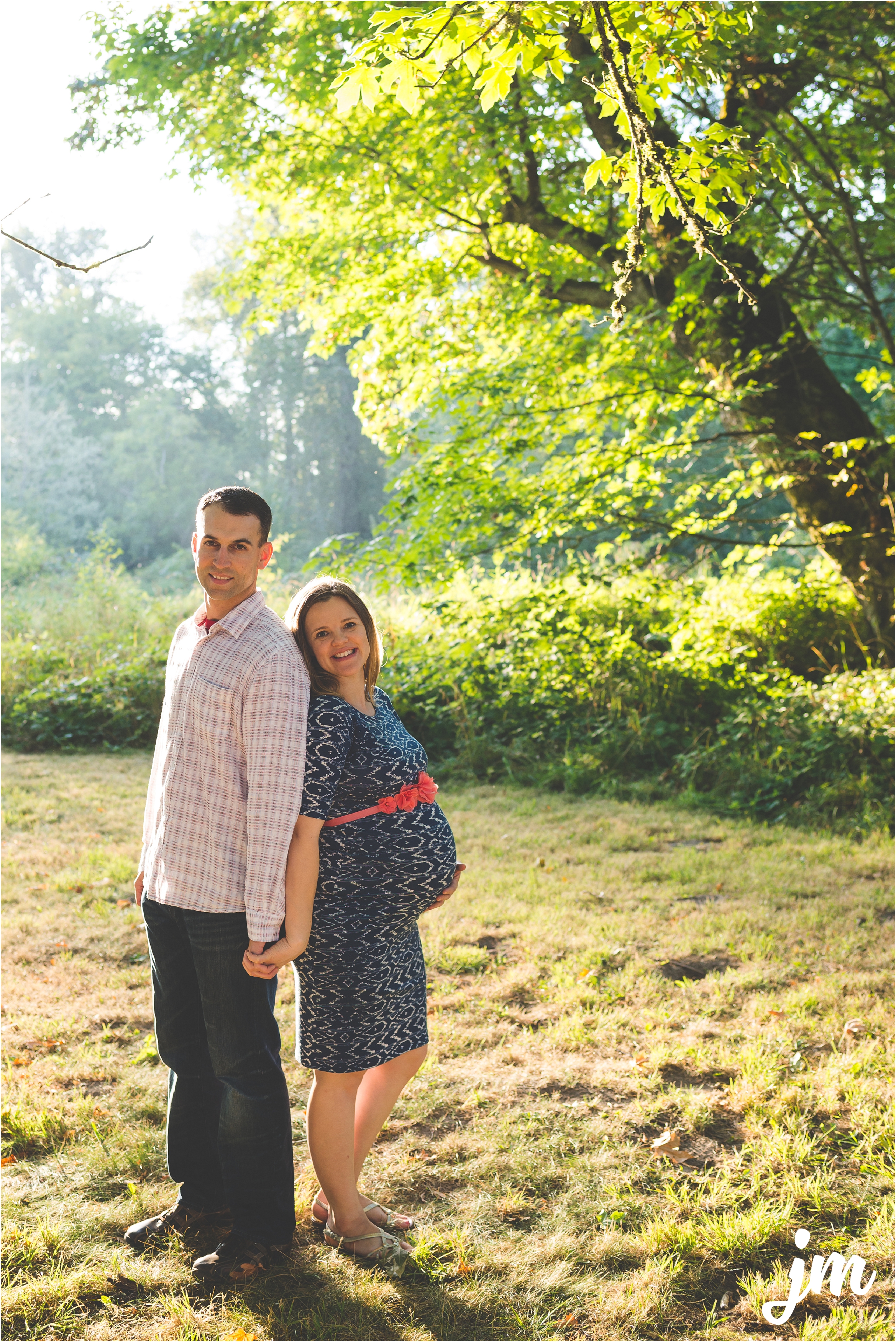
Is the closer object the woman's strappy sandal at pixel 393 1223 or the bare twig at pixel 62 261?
the bare twig at pixel 62 261

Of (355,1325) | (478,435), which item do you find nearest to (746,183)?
(478,435)

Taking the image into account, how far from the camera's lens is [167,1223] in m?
2.49

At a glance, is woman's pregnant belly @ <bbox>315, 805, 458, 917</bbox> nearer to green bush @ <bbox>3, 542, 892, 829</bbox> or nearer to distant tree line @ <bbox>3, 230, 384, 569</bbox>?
green bush @ <bbox>3, 542, 892, 829</bbox>

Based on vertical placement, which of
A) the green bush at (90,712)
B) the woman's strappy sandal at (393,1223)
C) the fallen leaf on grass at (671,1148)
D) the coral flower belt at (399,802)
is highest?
the coral flower belt at (399,802)

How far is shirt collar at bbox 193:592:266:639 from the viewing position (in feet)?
7.47

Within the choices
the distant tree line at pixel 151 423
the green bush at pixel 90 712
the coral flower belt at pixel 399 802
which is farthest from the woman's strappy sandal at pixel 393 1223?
the distant tree line at pixel 151 423

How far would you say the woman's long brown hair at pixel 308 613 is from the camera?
239 cm

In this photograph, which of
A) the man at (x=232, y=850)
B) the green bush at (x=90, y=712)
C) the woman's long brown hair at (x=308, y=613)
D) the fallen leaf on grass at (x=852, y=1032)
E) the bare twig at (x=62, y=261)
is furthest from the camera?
the green bush at (x=90, y=712)

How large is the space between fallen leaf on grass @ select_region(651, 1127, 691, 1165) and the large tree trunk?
4.92 m

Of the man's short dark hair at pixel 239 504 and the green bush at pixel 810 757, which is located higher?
the man's short dark hair at pixel 239 504

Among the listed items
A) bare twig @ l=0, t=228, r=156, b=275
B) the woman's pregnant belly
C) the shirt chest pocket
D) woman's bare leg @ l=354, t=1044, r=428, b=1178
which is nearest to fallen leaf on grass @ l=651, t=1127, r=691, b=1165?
woman's bare leg @ l=354, t=1044, r=428, b=1178

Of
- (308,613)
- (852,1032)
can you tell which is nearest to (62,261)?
(308,613)

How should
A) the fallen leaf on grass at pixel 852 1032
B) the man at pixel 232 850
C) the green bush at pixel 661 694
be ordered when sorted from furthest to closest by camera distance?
the green bush at pixel 661 694
the fallen leaf on grass at pixel 852 1032
the man at pixel 232 850

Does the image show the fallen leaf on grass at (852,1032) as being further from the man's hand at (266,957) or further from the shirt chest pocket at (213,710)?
the shirt chest pocket at (213,710)
